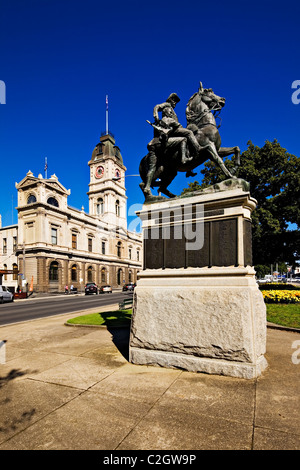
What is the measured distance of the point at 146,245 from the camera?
573cm

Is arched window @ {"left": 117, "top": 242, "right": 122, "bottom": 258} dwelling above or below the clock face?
below

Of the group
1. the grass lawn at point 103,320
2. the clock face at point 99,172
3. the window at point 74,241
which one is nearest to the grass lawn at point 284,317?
the grass lawn at point 103,320

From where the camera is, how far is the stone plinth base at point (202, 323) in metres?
4.18

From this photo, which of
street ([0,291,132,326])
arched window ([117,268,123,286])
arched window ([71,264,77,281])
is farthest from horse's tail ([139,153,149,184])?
arched window ([117,268,123,286])

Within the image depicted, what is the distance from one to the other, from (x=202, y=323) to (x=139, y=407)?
1.73 m

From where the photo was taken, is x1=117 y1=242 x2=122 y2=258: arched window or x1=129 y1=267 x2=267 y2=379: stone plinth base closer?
x1=129 y1=267 x2=267 y2=379: stone plinth base

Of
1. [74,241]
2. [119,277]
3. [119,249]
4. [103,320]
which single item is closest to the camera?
[103,320]

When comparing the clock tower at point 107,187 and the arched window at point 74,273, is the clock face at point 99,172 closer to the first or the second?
the clock tower at point 107,187

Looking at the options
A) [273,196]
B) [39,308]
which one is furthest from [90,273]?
[273,196]

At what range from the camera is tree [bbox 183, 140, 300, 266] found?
18938 mm

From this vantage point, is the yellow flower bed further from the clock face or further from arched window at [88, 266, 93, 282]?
the clock face

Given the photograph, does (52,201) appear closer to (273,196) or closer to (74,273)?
(74,273)

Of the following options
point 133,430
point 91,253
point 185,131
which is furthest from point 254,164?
point 91,253

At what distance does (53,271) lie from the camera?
40188 millimetres
